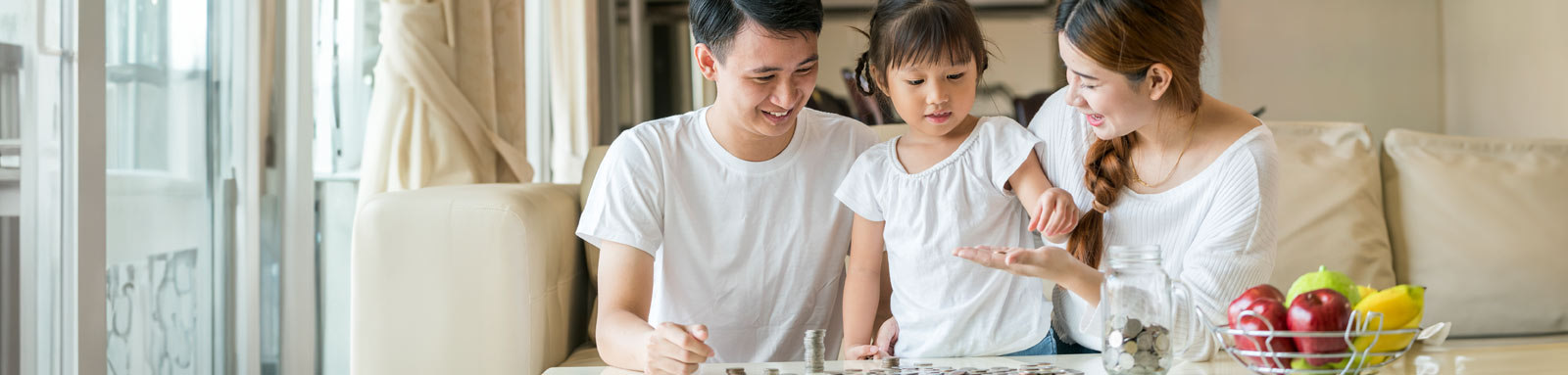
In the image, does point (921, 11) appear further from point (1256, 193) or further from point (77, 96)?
point (77, 96)

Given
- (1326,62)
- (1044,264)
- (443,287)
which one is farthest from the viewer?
(1326,62)

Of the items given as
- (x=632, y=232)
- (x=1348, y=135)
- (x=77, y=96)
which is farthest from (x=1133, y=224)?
(x=77, y=96)

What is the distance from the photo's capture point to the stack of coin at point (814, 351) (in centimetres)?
117

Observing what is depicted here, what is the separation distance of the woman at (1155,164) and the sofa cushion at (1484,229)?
1.09 metres

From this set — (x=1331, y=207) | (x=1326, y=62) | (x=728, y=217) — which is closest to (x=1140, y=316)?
(x=728, y=217)

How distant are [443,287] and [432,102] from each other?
0.85 m

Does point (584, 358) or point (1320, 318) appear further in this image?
point (584, 358)

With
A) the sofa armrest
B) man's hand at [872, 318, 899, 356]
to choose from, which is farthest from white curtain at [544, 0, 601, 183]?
man's hand at [872, 318, 899, 356]

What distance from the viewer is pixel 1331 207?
2232 mm

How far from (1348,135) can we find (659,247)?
152cm

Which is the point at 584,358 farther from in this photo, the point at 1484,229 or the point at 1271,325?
the point at 1484,229

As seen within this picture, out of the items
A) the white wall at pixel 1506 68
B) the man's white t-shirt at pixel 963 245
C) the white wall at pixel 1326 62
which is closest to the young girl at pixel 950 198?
the man's white t-shirt at pixel 963 245

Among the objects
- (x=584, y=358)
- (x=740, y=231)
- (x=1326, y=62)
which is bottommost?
(x=584, y=358)

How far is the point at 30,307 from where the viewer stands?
1468 millimetres
